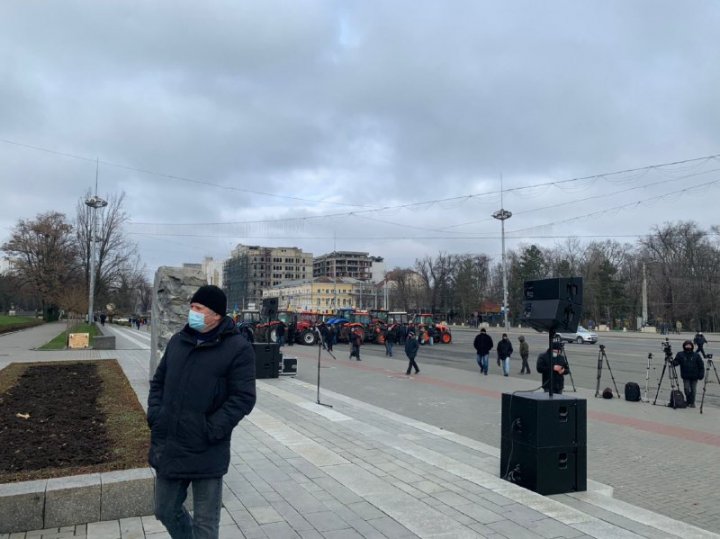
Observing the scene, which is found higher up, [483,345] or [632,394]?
[483,345]

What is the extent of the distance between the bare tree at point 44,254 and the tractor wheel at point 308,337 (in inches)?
1659

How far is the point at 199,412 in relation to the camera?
323 cm

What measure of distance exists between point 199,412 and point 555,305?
4489 millimetres

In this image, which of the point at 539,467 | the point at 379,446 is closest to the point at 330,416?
the point at 379,446

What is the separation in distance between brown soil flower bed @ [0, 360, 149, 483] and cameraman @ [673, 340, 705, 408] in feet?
38.7

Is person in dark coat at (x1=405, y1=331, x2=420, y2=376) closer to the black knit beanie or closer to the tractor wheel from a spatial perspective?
the black knit beanie

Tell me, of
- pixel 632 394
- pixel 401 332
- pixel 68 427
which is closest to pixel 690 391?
pixel 632 394

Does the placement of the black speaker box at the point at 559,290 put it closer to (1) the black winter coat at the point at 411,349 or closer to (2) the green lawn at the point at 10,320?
(1) the black winter coat at the point at 411,349

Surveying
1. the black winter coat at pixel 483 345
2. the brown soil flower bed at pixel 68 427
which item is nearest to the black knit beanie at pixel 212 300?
the brown soil flower bed at pixel 68 427

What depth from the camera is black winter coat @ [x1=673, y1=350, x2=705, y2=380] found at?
13023 mm

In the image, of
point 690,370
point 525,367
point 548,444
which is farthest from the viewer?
point 525,367

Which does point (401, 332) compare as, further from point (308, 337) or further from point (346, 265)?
point (346, 265)

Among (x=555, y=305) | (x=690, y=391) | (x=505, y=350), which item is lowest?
(x=690, y=391)

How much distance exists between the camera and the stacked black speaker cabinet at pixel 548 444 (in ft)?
18.7
